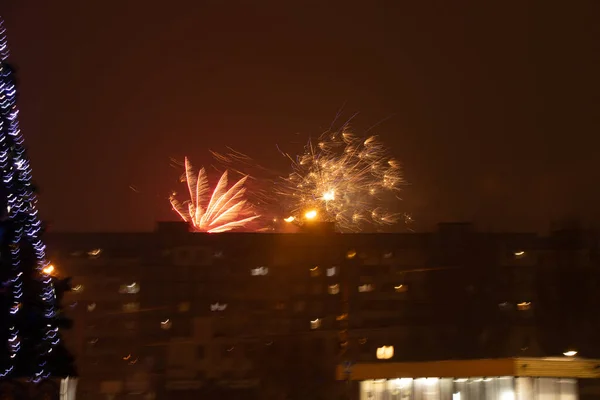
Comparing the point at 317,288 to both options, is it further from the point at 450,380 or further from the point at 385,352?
the point at 450,380

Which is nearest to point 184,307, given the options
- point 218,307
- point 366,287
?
point 218,307

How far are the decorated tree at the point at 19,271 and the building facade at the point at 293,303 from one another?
22.2 m

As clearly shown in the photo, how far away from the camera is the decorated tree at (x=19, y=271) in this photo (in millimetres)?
10320

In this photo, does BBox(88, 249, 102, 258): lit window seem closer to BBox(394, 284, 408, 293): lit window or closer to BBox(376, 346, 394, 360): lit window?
BBox(376, 346, 394, 360): lit window

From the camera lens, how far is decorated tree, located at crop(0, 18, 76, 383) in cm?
1032

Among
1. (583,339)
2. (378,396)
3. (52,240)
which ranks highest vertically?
(52,240)

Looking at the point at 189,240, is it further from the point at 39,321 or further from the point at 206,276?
the point at 39,321

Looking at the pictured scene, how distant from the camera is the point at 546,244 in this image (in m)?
43.4

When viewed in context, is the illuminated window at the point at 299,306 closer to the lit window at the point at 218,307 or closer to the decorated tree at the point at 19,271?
the lit window at the point at 218,307

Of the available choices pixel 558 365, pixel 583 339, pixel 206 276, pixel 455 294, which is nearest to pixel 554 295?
pixel 583 339

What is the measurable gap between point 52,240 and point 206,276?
25.1 ft

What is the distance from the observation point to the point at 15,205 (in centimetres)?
1046

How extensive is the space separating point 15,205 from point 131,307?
2770 centimetres

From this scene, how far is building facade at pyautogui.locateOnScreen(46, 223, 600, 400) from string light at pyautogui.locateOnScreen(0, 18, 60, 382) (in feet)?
73.8
